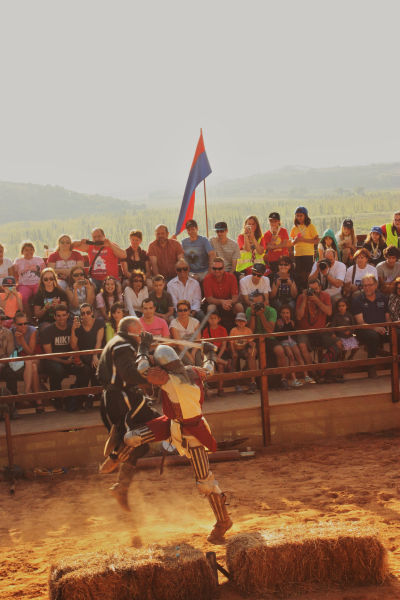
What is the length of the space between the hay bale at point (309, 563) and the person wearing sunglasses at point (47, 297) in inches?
206

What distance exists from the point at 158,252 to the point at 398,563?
6.48m

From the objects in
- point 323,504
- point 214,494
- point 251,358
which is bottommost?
point 323,504

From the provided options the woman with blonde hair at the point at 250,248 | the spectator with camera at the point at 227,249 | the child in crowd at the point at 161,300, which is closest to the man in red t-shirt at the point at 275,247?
the woman with blonde hair at the point at 250,248

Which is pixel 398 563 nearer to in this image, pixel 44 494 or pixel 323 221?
pixel 44 494

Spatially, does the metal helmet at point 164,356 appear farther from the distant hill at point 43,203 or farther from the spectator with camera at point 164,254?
the distant hill at point 43,203

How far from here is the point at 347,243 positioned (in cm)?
1169

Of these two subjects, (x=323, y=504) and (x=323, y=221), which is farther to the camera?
(x=323, y=221)

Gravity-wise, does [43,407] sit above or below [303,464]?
above

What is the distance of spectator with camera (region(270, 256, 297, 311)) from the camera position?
10.5 meters

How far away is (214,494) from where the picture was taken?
6363 mm

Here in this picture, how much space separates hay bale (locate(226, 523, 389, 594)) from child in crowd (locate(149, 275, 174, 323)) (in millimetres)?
4965

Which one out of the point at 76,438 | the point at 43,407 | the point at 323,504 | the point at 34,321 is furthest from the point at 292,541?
the point at 34,321

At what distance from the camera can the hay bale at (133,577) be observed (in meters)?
5.23

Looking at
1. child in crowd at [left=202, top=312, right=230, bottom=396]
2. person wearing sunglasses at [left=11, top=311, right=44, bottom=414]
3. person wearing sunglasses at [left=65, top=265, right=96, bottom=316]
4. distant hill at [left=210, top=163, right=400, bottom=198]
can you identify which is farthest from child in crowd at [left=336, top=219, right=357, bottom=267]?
distant hill at [left=210, top=163, right=400, bottom=198]
